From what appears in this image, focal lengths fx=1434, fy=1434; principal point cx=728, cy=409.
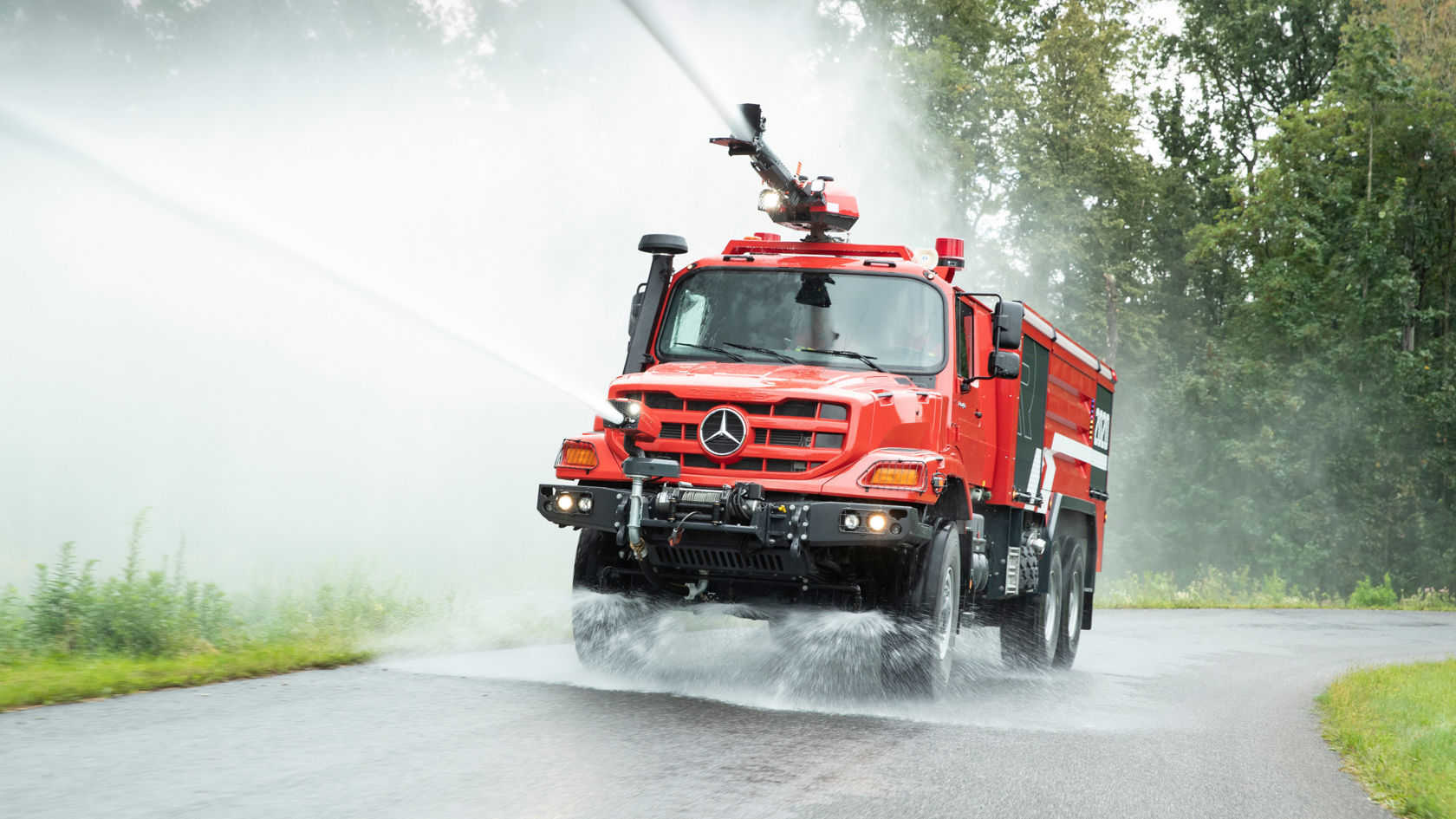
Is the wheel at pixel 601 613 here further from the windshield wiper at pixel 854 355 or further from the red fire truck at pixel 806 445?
the windshield wiper at pixel 854 355

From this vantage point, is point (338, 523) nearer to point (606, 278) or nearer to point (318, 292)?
point (318, 292)

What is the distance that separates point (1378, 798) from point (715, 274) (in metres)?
5.59

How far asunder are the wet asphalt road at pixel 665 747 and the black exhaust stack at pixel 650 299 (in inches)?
82.3

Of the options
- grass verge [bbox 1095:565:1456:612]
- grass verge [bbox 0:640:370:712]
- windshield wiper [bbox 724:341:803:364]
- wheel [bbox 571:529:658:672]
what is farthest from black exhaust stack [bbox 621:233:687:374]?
grass verge [bbox 1095:565:1456:612]

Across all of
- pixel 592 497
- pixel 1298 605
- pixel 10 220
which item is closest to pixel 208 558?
pixel 10 220

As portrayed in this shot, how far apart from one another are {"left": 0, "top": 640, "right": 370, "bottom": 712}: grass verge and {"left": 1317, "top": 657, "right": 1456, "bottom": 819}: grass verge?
613 cm

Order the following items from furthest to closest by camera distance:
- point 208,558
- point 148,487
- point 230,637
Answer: point 148,487 < point 208,558 < point 230,637

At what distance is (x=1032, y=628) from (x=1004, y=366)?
352 cm

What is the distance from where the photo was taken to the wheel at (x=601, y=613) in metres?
9.55

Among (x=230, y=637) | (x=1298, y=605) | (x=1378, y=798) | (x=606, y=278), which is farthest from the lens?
(x=1298, y=605)

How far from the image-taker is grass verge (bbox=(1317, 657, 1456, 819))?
6961 millimetres

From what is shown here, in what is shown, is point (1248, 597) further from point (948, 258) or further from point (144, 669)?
point (144, 669)

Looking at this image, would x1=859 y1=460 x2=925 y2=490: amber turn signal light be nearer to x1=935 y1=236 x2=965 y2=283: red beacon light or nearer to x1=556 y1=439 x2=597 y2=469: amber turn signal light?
x1=556 y1=439 x2=597 y2=469: amber turn signal light

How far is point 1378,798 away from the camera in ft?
23.2
